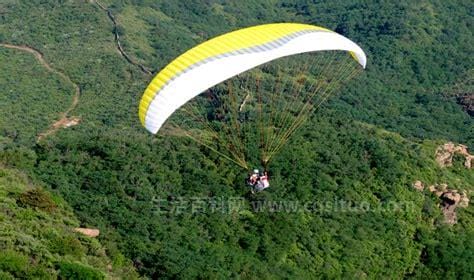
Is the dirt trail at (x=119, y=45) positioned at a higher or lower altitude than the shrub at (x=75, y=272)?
higher

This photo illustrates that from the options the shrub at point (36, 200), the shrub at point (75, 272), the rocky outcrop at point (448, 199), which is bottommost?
the shrub at point (75, 272)

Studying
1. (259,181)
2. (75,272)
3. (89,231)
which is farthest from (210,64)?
(89,231)

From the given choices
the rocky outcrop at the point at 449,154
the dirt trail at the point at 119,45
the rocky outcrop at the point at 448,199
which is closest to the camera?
the rocky outcrop at the point at 448,199

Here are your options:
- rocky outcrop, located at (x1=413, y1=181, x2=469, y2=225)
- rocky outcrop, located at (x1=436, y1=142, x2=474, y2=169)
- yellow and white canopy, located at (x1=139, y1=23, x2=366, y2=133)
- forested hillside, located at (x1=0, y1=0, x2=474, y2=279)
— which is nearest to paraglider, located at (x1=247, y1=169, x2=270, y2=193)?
forested hillside, located at (x1=0, y1=0, x2=474, y2=279)

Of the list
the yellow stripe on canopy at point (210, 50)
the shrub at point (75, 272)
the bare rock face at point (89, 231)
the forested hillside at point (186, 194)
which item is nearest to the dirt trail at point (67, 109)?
the forested hillside at point (186, 194)

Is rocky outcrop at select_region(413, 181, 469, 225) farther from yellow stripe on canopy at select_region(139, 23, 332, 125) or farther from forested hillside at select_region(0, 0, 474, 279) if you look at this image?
yellow stripe on canopy at select_region(139, 23, 332, 125)

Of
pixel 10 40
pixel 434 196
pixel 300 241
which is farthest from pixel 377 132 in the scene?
pixel 10 40

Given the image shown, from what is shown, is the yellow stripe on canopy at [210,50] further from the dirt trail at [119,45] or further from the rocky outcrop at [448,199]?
the dirt trail at [119,45]
